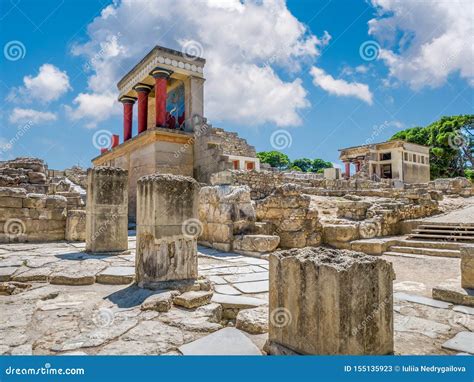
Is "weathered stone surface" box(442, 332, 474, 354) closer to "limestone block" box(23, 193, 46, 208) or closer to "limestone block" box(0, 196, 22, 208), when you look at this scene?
"limestone block" box(23, 193, 46, 208)

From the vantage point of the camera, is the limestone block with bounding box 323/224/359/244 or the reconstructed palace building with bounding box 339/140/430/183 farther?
the reconstructed palace building with bounding box 339/140/430/183

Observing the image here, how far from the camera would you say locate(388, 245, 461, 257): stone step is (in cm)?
643

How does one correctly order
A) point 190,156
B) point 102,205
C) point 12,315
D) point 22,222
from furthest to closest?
1. point 190,156
2. point 22,222
3. point 102,205
4. point 12,315

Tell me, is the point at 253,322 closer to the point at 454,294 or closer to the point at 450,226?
the point at 454,294

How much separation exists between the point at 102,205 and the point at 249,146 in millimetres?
9251

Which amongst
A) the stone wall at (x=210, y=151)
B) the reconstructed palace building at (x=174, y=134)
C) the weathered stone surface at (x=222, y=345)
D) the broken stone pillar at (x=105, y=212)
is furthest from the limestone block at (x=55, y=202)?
the weathered stone surface at (x=222, y=345)

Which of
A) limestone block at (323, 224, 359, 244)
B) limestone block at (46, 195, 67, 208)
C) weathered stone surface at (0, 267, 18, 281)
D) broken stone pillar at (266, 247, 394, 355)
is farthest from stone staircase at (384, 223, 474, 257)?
limestone block at (46, 195, 67, 208)

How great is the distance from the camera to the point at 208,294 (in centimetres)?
327

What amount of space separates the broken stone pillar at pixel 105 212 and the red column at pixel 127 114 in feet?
36.1

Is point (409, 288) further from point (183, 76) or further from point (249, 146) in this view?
point (183, 76)

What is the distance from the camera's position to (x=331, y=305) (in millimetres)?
1906

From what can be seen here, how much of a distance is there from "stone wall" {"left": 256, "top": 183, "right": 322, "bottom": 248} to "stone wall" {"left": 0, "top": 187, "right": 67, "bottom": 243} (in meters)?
4.73

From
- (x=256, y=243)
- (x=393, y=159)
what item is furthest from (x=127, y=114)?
(x=393, y=159)

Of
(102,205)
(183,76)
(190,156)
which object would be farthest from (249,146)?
(102,205)
